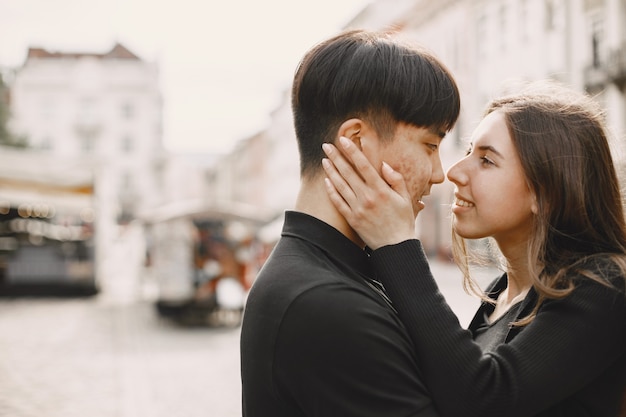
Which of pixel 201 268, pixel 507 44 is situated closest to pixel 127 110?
pixel 507 44

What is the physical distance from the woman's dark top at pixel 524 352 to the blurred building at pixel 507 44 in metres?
14.3

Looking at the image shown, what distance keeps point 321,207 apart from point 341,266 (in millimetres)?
198

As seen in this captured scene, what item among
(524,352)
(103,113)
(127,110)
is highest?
(127,110)

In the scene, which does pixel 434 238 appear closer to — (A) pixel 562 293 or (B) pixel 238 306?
(B) pixel 238 306

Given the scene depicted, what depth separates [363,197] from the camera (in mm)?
2105

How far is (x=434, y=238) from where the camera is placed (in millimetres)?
40375

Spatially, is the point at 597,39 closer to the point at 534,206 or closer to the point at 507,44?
the point at 507,44

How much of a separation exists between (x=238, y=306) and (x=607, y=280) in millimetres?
15460

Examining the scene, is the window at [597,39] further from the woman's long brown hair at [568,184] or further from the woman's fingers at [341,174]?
the woman's fingers at [341,174]

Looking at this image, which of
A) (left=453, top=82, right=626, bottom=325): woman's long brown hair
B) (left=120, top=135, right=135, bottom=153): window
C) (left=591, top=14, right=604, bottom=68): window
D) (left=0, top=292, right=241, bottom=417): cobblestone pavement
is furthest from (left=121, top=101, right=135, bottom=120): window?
(left=453, top=82, right=626, bottom=325): woman's long brown hair

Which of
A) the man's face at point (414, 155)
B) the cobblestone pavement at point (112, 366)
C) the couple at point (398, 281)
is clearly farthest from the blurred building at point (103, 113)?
the man's face at point (414, 155)

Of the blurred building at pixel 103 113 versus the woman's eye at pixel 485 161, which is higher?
the blurred building at pixel 103 113

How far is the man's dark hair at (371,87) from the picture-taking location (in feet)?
6.68

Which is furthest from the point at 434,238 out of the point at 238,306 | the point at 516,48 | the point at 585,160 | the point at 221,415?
the point at 585,160
